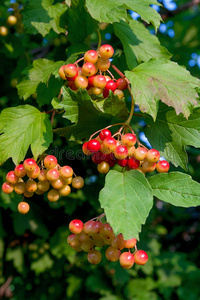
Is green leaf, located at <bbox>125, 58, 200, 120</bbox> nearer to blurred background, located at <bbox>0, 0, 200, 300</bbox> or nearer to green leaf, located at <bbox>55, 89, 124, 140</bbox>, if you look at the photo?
green leaf, located at <bbox>55, 89, 124, 140</bbox>

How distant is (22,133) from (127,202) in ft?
1.74

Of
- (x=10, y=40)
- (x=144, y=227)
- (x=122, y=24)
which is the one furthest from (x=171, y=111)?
(x=10, y=40)

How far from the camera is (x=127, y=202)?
904mm

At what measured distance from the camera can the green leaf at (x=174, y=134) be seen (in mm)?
1122

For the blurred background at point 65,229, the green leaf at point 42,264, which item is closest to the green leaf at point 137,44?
the blurred background at point 65,229

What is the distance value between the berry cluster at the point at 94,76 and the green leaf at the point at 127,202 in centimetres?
30

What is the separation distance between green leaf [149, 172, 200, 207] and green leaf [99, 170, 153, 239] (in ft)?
0.37

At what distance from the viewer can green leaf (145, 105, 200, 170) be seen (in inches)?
44.2

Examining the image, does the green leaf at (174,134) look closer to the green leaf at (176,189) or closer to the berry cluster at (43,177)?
the green leaf at (176,189)

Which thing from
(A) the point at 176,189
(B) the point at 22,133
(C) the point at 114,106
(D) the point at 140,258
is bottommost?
(D) the point at 140,258

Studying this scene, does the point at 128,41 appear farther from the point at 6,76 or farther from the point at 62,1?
the point at 6,76

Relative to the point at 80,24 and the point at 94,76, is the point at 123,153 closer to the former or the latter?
the point at 94,76

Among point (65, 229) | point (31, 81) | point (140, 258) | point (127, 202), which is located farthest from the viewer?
point (65, 229)

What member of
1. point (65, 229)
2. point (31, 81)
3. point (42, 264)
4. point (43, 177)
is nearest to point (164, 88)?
point (43, 177)
